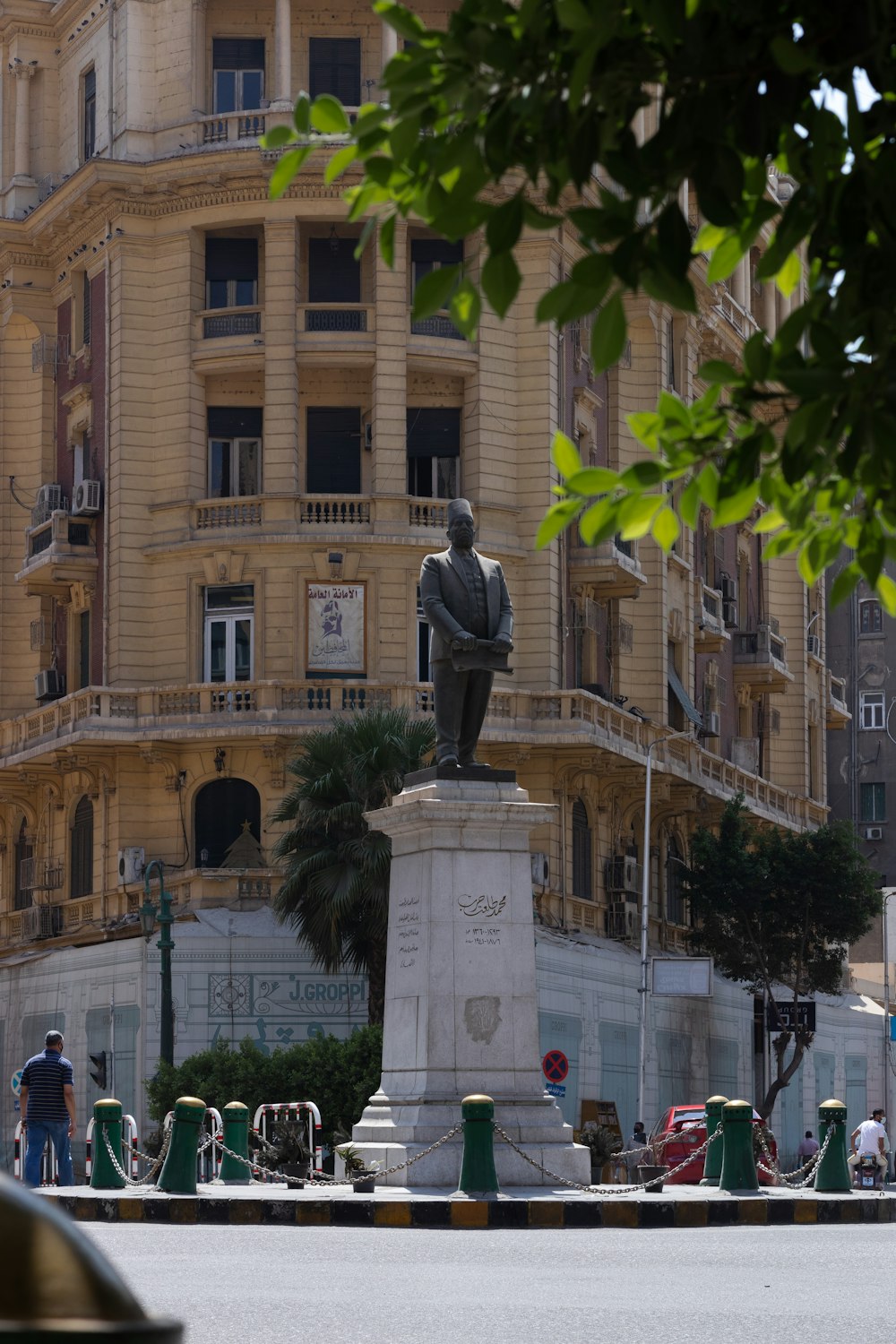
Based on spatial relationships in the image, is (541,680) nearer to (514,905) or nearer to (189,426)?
(189,426)

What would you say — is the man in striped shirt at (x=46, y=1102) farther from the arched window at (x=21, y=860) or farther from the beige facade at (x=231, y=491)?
the arched window at (x=21, y=860)

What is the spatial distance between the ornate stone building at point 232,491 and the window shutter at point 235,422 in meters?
0.05

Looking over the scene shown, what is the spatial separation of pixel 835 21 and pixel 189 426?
42687mm

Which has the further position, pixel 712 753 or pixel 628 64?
pixel 712 753

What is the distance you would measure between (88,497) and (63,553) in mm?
1208

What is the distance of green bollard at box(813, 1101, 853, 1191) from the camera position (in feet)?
75.0

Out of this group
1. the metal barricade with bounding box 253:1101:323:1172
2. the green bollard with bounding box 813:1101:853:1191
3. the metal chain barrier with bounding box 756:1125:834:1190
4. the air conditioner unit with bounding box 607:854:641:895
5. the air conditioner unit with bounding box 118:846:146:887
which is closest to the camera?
the green bollard with bounding box 813:1101:853:1191

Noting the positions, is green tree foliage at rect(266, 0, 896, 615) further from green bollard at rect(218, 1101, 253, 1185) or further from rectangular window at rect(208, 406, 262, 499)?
rectangular window at rect(208, 406, 262, 499)

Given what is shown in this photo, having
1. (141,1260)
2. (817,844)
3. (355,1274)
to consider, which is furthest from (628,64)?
(817,844)

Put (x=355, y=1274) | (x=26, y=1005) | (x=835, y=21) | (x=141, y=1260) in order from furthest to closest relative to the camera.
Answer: (x=26, y=1005), (x=141, y=1260), (x=355, y=1274), (x=835, y=21)

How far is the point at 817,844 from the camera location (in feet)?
179

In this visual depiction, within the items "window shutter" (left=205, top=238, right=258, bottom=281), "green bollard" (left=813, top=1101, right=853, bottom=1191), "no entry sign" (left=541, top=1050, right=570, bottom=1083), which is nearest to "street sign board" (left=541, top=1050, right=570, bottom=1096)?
"no entry sign" (left=541, top=1050, right=570, bottom=1083)

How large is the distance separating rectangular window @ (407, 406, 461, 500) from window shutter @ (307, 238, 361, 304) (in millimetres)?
2717

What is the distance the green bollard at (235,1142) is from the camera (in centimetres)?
2495
